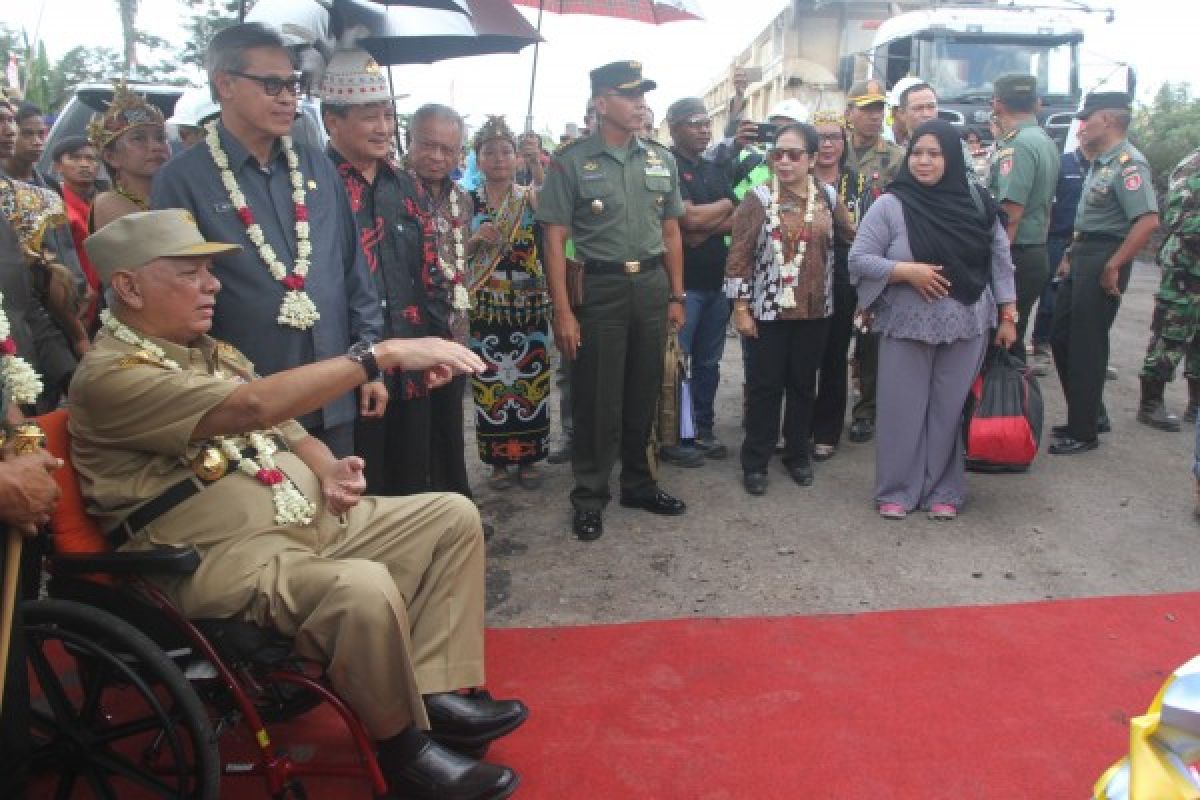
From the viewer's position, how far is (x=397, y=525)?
248 centimetres

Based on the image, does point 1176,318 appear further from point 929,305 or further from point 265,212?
point 265,212

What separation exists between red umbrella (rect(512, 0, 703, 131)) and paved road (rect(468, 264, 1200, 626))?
8.04ft

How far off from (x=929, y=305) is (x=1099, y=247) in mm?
1604

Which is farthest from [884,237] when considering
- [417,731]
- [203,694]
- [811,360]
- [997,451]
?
[203,694]

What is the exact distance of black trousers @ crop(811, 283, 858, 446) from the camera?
4965 millimetres

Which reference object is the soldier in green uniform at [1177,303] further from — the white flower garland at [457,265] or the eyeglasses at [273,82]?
the eyeglasses at [273,82]

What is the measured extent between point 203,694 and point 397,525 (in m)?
0.62

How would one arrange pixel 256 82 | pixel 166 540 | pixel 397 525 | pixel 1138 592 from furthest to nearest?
1. pixel 1138 592
2. pixel 256 82
3. pixel 397 525
4. pixel 166 540

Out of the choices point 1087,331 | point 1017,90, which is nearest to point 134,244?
point 1017,90

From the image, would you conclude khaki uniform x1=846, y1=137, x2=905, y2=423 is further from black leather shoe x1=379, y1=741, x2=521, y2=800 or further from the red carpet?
black leather shoe x1=379, y1=741, x2=521, y2=800

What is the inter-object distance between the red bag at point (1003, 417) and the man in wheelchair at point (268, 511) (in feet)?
8.82

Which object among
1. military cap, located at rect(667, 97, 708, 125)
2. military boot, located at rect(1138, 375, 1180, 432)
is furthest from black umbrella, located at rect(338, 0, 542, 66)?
military boot, located at rect(1138, 375, 1180, 432)

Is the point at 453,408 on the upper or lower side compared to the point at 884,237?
lower

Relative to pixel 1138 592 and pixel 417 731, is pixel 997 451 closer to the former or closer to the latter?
pixel 1138 592
